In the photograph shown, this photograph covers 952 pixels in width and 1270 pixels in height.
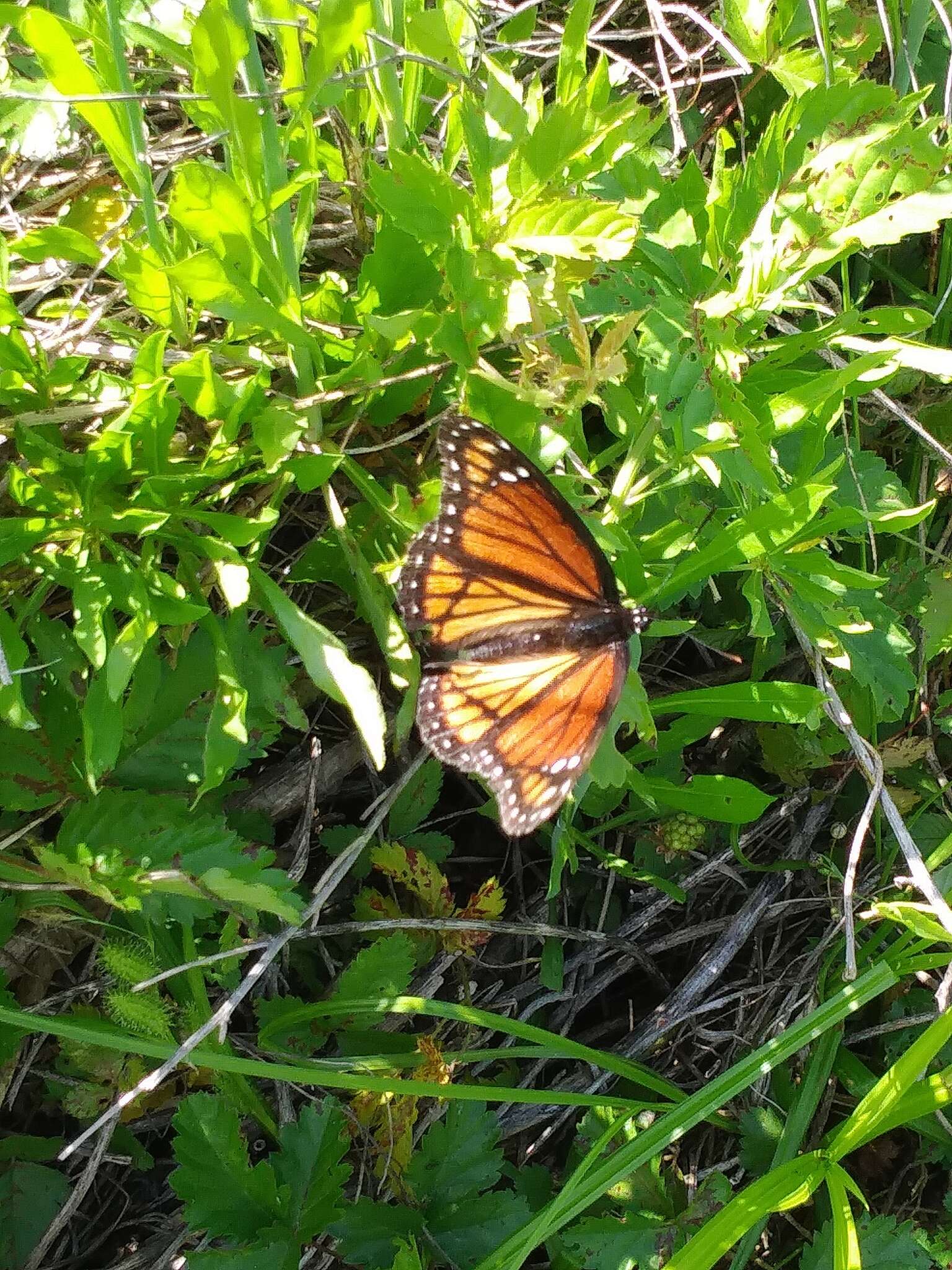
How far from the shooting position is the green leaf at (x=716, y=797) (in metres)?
2.06

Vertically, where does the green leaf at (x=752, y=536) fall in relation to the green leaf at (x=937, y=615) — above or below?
above

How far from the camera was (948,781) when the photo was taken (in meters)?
2.43

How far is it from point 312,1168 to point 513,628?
1.06 meters

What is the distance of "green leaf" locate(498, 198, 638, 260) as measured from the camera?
150cm

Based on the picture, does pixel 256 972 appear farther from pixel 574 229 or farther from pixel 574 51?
pixel 574 51

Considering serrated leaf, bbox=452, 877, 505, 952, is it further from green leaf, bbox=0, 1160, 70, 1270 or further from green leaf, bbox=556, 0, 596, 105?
green leaf, bbox=556, 0, 596, 105

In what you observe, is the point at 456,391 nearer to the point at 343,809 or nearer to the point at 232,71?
the point at 232,71

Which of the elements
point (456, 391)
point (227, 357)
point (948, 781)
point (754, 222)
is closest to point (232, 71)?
point (227, 357)

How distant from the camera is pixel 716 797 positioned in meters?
2.08

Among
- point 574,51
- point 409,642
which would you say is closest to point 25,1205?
point 409,642

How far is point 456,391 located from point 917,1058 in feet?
4.61

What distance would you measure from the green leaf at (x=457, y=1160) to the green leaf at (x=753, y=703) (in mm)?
865

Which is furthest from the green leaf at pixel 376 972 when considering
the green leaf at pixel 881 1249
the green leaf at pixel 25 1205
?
the green leaf at pixel 881 1249

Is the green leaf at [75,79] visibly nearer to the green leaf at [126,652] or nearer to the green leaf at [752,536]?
the green leaf at [126,652]
